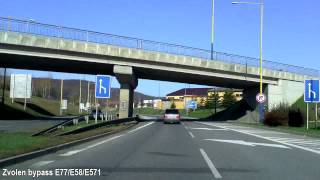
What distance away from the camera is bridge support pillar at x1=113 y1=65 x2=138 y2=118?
184 feet

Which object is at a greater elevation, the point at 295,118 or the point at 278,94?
the point at 278,94

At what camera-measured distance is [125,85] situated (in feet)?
198

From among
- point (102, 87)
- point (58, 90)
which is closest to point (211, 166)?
point (102, 87)

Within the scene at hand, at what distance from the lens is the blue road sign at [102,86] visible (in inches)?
1326

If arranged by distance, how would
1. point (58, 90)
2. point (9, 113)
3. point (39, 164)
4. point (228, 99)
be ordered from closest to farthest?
point (39, 164)
point (9, 113)
point (228, 99)
point (58, 90)

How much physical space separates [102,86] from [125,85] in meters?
26.4

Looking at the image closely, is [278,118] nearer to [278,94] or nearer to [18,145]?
[278,94]

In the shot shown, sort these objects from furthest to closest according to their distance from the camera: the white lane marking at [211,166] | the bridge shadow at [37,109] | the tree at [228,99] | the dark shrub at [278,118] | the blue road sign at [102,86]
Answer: the tree at [228,99], the bridge shadow at [37,109], the dark shrub at [278,118], the blue road sign at [102,86], the white lane marking at [211,166]

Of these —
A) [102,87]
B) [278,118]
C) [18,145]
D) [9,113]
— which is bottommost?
[18,145]

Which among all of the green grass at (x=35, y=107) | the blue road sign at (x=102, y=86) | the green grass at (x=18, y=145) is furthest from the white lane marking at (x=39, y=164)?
the green grass at (x=35, y=107)

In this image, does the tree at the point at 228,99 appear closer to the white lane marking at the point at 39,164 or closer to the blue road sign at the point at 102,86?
the blue road sign at the point at 102,86

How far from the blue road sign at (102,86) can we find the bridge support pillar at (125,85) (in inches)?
872

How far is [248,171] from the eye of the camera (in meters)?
13.3

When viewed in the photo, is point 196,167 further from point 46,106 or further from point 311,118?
point 46,106
